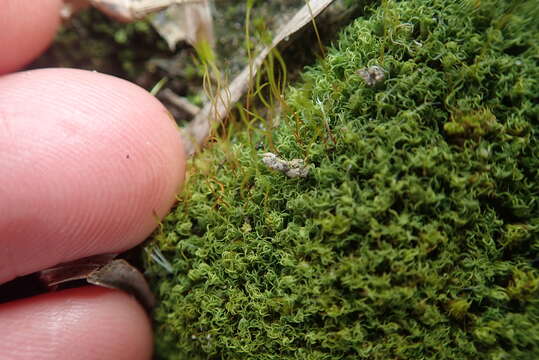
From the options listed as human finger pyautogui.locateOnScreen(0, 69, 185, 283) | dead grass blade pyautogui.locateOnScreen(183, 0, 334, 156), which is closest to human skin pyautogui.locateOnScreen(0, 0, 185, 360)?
human finger pyautogui.locateOnScreen(0, 69, 185, 283)

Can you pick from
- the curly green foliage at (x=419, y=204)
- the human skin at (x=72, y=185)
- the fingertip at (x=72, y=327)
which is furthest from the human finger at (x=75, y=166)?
the curly green foliage at (x=419, y=204)

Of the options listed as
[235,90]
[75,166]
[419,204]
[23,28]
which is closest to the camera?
[419,204]

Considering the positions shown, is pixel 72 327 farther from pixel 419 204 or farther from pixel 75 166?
pixel 419 204

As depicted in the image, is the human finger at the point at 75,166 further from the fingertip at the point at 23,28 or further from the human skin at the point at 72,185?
the fingertip at the point at 23,28

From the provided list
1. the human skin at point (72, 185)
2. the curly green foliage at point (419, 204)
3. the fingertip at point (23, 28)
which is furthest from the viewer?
the fingertip at point (23, 28)

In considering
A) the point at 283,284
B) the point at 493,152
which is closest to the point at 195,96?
the point at 283,284

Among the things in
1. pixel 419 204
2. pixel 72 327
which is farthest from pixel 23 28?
pixel 419 204

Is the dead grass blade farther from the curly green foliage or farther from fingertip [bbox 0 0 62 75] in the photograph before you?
fingertip [bbox 0 0 62 75]
